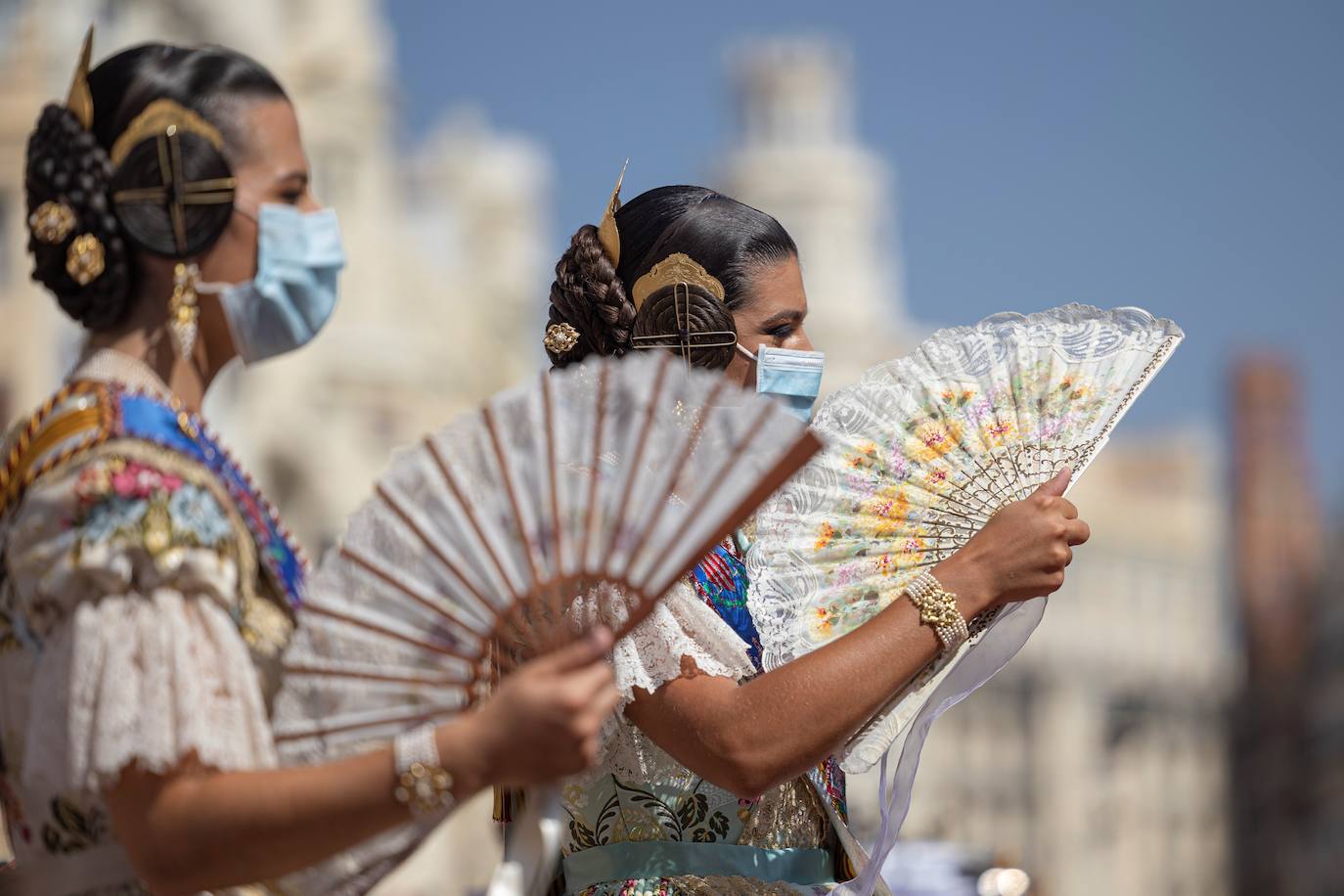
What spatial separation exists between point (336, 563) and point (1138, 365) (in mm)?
1431

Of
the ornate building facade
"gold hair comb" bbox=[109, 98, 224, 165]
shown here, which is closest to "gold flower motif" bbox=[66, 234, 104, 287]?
"gold hair comb" bbox=[109, 98, 224, 165]

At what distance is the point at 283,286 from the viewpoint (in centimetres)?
282

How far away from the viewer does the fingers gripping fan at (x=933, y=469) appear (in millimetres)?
3176

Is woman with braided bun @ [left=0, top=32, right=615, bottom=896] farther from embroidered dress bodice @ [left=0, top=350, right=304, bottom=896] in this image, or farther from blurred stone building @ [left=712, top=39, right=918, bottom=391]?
blurred stone building @ [left=712, top=39, right=918, bottom=391]

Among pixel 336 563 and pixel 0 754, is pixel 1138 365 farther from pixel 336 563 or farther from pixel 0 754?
pixel 0 754

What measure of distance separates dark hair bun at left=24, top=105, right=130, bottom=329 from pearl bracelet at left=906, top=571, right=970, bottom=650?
1151mm

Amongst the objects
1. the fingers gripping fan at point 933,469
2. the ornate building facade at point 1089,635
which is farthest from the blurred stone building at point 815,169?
the fingers gripping fan at point 933,469

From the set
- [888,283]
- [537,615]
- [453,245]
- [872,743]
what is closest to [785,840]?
[872,743]

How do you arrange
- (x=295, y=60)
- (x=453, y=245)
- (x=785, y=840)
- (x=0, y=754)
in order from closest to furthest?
(x=0, y=754) < (x=785, y=840) < (x=295, y=60) < (x=453, y=245)

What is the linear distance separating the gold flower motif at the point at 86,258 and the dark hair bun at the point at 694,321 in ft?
2.91

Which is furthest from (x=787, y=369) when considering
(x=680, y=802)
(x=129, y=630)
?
(x=129, y=630)

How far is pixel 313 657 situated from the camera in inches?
95.4

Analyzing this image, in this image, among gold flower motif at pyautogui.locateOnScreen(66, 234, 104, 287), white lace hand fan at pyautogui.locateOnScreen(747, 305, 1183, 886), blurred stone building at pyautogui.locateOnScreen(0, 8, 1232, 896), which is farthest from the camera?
blurred stone building at pyautogui.locateOnScreen(0, 8, 1232, 896)

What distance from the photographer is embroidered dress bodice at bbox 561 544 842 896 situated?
2982 mm
